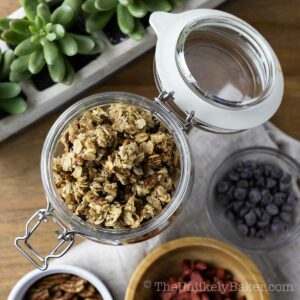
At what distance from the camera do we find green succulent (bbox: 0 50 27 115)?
883 mm

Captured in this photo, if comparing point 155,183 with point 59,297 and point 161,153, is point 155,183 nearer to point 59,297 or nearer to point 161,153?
point 161,153

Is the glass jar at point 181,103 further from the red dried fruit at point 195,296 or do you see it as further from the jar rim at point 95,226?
the red dried fruit at point 195,296

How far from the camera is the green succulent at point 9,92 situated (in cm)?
88

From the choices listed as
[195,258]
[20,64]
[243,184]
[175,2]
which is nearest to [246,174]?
[243,184]

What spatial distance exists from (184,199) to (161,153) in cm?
Result: 7

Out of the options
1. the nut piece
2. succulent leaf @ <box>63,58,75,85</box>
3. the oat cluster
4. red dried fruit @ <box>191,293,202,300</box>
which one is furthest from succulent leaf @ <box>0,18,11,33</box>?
red dried fruit @ <box>191,293,202,300</box>

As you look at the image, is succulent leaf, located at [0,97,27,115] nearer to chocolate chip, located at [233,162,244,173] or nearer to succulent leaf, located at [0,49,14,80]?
succulent leaf, located at [0,49,14,80]

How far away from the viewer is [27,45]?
86cm

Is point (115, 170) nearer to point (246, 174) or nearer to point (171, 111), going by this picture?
point (171, 111)

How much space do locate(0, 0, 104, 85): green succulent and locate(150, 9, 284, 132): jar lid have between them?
130 mm

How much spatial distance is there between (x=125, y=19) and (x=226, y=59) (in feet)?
0.55

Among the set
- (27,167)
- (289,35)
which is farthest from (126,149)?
(289,35)

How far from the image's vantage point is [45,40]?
861 mm

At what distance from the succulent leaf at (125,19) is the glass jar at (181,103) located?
73mm
